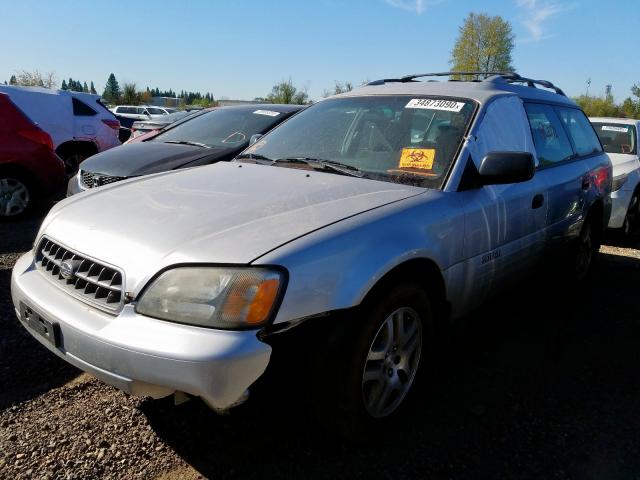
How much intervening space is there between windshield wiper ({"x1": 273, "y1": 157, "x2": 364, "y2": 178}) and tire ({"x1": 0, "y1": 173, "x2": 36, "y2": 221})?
4.84 m

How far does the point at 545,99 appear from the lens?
159 inches

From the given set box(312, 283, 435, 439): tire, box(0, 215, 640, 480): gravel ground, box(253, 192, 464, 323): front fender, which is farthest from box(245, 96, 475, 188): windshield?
box(0, 215, 640, 480): gravel ground

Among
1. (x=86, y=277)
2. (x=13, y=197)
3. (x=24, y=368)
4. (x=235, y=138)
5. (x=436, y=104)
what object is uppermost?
(x=436, y=104)

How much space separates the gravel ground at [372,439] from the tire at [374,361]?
0.12 metres

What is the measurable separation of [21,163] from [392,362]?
5969mm

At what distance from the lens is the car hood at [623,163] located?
667 centimetres

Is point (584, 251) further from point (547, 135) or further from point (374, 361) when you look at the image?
point (374, 361)

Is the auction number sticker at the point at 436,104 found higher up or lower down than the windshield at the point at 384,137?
higher up

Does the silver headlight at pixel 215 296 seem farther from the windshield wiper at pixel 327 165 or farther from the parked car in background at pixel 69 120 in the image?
the parked car in background at pixel 69 120

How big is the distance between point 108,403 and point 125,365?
0.97 m

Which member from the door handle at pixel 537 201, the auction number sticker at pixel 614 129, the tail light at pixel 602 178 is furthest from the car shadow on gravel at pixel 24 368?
the auction number sticker at pixel 614 129

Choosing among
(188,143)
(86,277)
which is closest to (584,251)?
(86,277)

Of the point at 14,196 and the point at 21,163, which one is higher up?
the point at 21,163

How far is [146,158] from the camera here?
5559 mm
